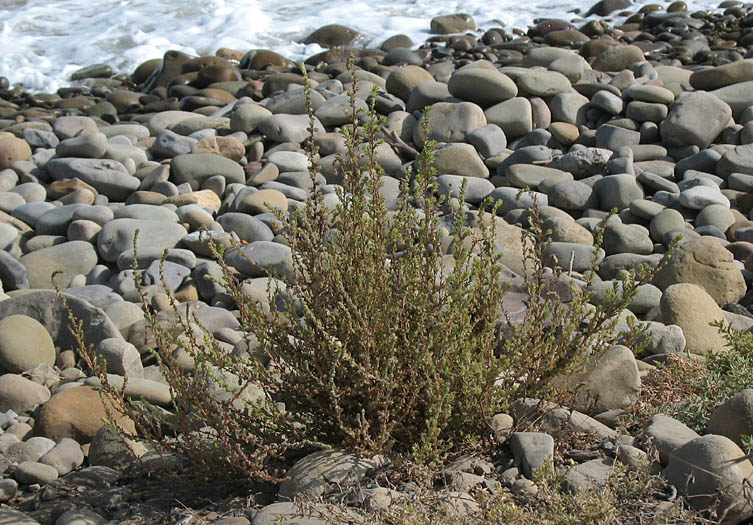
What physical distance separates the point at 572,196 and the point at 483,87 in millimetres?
2247

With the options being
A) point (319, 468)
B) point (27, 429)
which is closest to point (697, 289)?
point (319, 468)

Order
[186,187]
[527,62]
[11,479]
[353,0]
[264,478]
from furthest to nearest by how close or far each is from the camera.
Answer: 1. [353,0]
2. [527,62]
3. [186,187]
4. [11,479]
5. [264,478]

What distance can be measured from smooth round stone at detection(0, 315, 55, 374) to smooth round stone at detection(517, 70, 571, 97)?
624 centimetres

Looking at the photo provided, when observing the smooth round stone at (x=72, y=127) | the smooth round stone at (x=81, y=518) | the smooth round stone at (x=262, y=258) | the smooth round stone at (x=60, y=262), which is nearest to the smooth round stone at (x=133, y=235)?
the smooth round stone at (x=60, y=262)

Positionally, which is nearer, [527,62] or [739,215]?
[739,215]

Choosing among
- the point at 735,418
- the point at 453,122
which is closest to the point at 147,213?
the point at 453,122

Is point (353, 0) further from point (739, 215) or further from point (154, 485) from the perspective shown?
point (154, 485)

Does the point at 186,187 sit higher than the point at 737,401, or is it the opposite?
the point at 737,401

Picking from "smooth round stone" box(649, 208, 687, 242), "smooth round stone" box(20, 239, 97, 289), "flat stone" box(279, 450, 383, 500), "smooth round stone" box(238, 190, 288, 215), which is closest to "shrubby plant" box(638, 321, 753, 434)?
"flat stone" box(279, 450, 383, 500)

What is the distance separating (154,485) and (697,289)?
11.5ft

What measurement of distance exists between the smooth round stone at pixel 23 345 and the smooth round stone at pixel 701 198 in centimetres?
539

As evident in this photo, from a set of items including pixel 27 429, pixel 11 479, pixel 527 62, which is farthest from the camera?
pixel 527 62

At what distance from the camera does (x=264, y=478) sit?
111 inches

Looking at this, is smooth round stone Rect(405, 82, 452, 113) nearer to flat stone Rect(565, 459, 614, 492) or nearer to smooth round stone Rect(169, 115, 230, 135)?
smooth round stone Rect(169, 115, 230, 135)
